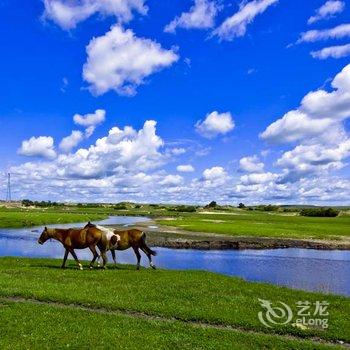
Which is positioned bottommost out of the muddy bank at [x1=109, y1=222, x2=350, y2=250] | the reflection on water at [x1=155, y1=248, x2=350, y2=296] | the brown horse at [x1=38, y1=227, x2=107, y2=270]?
the reflection on water at [x1=155, y1=248, x2=350, y2=296]

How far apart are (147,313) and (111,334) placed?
348 centimetres

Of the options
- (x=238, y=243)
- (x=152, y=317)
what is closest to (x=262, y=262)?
(x=238, y=243)

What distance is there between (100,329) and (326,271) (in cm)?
3371

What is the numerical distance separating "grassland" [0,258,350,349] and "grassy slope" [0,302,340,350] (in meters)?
0.03

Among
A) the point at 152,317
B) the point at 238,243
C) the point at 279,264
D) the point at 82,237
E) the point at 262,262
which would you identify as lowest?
the point at 279,264

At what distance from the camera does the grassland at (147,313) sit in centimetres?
1497

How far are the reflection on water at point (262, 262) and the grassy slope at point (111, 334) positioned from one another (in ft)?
64.8

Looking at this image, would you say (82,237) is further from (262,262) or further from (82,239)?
(262,262)

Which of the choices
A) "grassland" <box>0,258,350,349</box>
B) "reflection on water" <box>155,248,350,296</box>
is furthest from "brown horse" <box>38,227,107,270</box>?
"reflection on water" <box>155,248,350,296</box>

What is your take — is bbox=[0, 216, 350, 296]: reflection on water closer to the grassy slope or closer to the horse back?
the horse back

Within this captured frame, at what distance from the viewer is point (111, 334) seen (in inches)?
608

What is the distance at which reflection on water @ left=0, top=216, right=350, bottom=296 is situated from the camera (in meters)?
38.2

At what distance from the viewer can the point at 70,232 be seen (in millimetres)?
29984

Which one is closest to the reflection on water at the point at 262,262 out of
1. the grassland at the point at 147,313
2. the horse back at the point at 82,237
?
the horse back at the point at 82,237
